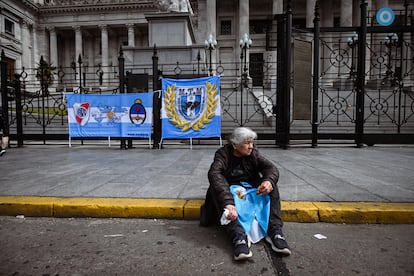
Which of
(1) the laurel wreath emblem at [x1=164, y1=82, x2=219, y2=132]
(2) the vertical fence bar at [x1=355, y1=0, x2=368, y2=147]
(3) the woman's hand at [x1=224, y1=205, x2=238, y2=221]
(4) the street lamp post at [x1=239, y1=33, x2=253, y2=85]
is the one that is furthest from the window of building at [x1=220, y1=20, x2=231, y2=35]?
(3) the woman's hand at [x1=224, y1=205, x2=238, y2=221]

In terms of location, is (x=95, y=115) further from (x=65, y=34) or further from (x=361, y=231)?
(x=65, y=34)

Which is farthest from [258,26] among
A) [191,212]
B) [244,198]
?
[244,198]

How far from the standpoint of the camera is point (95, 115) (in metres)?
9.01

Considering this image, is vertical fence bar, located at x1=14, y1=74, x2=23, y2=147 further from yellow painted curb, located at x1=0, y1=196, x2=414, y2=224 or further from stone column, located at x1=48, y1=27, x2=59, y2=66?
stone column, located at x1=48, y1=27, x2=59, y2=66

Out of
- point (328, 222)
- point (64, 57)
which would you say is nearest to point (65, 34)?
point (64, 57)

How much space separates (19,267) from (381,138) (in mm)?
9993

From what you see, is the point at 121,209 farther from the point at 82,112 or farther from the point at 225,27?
the point at 225,27

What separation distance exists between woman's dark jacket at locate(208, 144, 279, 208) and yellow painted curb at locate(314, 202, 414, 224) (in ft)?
2.67

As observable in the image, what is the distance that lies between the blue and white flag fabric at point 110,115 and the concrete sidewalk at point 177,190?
9.83ft

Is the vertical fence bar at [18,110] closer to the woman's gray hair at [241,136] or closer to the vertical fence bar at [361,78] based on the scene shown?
the woman's gray hair at [241,136]

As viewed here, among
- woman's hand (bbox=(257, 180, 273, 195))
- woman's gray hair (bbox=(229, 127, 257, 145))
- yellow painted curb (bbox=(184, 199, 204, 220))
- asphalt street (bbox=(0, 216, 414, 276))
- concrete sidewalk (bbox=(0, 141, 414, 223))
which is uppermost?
woman's gray hair (bbox=(229, 127, 257, 145))

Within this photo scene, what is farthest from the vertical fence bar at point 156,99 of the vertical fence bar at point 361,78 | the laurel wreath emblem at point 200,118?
the vertical fence bar at point 361,78

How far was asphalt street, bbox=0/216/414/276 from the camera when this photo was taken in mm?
2145

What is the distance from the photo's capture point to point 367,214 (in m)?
3.02
